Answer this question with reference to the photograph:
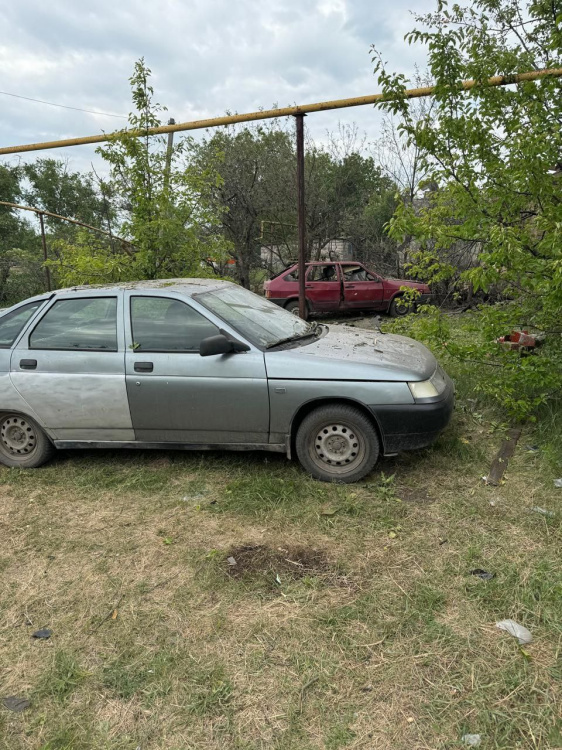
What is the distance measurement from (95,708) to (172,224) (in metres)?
5.62

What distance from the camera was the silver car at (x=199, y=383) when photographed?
3.77 metres

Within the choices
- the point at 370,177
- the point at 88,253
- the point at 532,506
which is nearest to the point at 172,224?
the point at 88,253

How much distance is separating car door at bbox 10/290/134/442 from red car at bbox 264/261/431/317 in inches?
309

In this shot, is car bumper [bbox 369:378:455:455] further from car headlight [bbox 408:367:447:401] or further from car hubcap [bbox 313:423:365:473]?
car hubcap [bbox 313:423:365:473]

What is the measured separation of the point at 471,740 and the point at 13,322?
4282 mm

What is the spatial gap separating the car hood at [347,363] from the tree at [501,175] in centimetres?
90

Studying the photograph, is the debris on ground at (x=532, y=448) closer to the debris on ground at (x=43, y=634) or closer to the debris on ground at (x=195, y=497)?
the debris on ground at (x=195, y=497)

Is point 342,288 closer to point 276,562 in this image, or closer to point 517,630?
point 276,562

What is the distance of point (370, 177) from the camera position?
16672 millimetres

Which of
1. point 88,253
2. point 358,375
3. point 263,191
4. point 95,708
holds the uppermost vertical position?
→ point 263,191

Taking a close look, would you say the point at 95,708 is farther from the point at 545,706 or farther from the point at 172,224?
the point at 172,224

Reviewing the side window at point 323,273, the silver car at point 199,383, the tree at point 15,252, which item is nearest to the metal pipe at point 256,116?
the silver car at point 199,383

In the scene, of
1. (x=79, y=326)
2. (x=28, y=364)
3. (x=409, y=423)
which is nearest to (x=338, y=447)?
(x=409, y=423)

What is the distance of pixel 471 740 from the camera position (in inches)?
74.6
